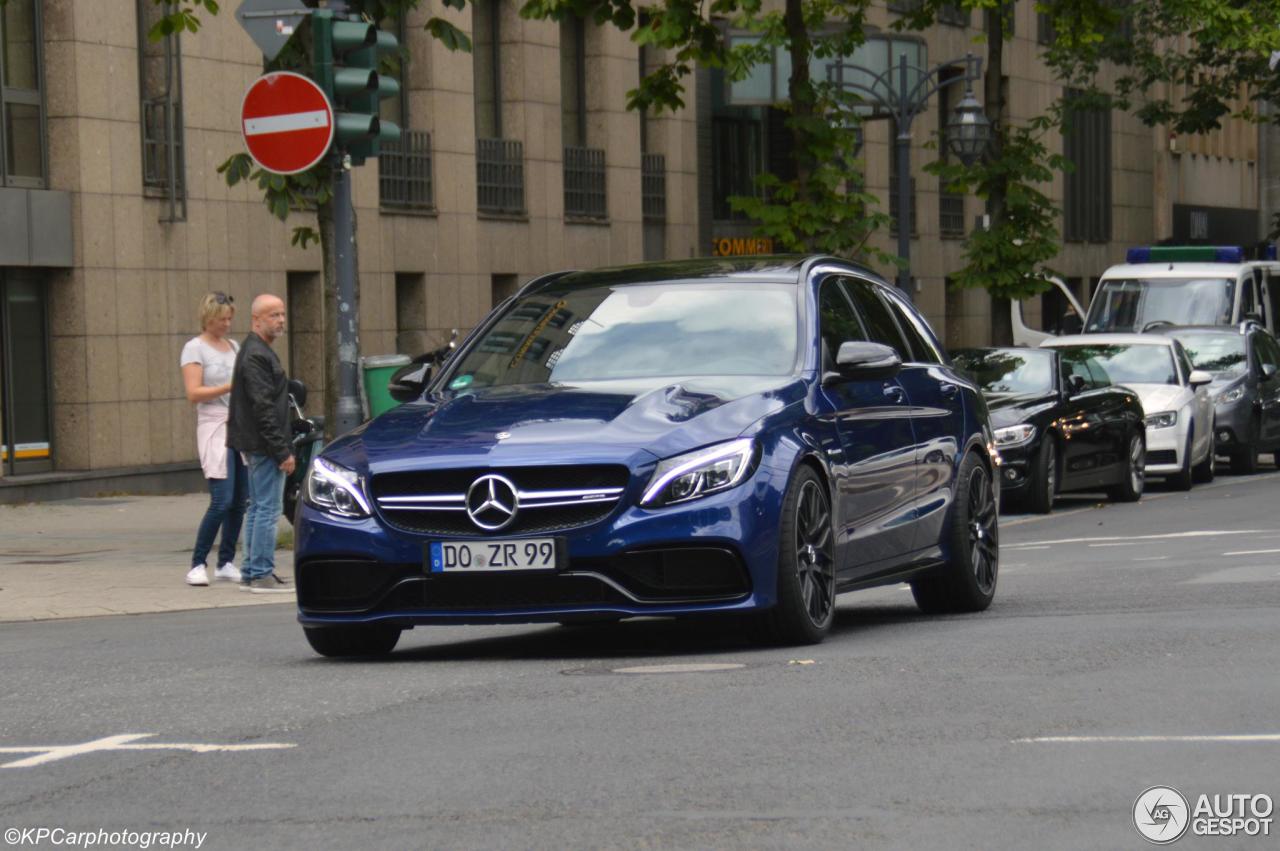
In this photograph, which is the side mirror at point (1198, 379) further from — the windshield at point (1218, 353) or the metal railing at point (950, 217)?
the metal railing at point (950, 217)

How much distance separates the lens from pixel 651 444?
9.12 m

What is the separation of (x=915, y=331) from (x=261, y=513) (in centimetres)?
481

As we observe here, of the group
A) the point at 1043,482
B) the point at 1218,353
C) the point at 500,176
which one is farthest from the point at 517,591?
the point at 500,176

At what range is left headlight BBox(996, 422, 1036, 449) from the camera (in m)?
22.1

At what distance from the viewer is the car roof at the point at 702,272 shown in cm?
1077

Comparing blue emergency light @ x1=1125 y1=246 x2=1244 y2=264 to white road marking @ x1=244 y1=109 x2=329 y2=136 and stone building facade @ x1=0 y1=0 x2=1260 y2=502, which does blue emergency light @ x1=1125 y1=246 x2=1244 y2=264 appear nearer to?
stone building facade @ x1=0 y1=0 x2=1260 y2=502

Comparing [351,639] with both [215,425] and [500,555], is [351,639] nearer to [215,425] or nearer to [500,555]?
[500,555]

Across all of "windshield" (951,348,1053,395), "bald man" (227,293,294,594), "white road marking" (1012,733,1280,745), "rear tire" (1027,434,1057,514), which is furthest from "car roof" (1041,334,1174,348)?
"white road marking" (1012,733,1280,745)

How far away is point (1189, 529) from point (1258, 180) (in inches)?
2315

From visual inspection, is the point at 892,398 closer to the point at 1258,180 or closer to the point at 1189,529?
the point at 1189,529

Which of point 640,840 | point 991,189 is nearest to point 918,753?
point 640,840

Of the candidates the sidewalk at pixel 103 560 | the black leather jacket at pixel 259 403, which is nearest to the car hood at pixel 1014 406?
the sidewalk at pixel 103 560

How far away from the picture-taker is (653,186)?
130 feet

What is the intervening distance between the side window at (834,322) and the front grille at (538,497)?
1585mm
